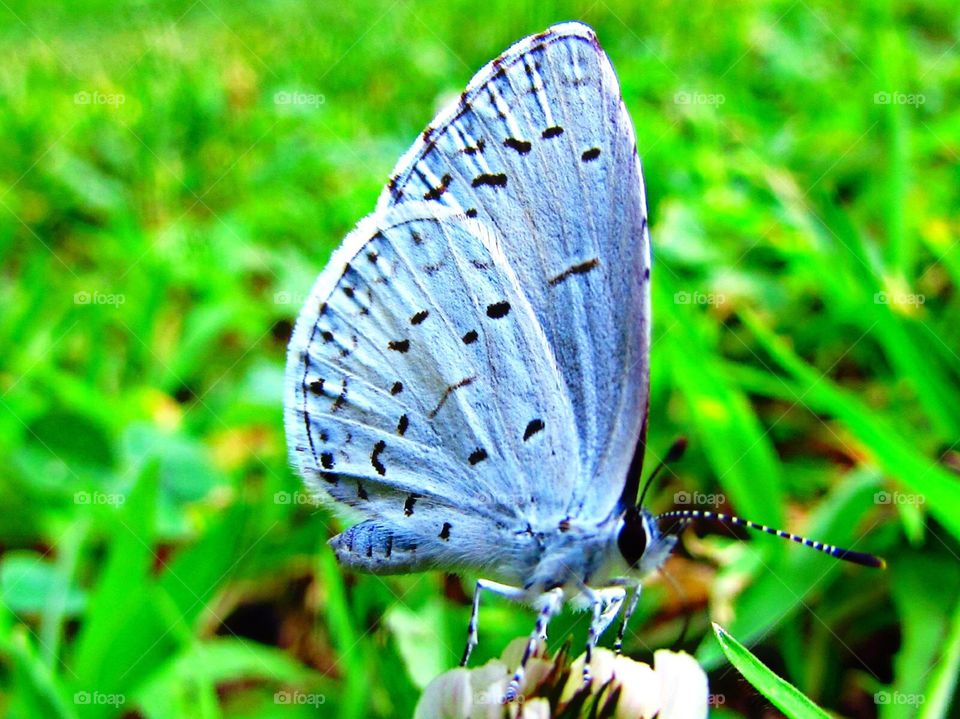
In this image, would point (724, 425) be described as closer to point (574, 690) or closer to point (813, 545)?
point (813, 545)

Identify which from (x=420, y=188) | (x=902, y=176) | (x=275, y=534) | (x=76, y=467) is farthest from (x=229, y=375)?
(x=902, y=176)

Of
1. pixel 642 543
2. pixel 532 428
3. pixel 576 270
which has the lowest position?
pixel 642 543

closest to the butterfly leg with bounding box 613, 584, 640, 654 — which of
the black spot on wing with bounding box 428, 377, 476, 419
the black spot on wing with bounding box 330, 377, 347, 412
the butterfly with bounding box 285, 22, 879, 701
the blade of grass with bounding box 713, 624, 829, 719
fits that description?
the butterfly with bounding box 285, 22, 879, 701

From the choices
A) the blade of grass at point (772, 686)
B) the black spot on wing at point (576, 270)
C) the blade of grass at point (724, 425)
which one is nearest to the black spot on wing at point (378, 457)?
the black spot on wing at point (576, 270)

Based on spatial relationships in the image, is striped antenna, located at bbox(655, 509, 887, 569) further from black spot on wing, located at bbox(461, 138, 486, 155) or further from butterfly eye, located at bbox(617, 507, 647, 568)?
black spot on wing, located at bbox(461, 138, 486, 155)

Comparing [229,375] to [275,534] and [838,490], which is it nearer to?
[275,534]

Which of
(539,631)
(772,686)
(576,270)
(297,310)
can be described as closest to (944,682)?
(772,686)
